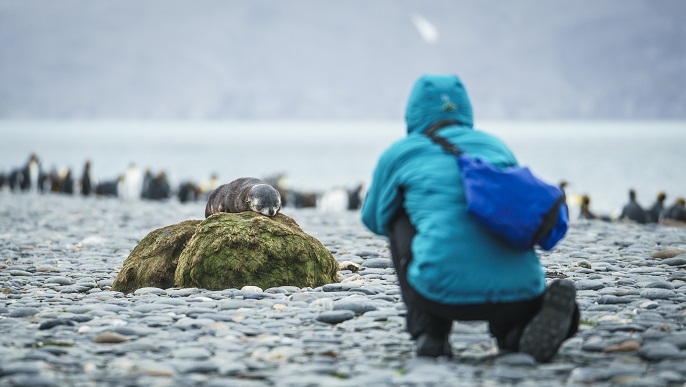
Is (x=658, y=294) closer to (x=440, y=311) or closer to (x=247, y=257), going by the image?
(x=440, y=311)

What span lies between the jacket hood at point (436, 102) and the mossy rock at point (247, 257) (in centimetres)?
232

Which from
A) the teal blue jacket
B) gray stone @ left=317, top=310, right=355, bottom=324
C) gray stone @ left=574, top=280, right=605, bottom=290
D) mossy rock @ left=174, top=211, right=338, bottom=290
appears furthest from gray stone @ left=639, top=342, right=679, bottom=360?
mossy rock @ left=174, top=211, right=338, bottom=290

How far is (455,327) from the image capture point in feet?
15.9

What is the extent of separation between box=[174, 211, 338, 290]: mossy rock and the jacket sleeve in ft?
7.10

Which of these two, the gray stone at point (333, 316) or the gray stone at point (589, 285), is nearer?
the gray stone at point (333, 316)

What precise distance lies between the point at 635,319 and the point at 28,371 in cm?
328

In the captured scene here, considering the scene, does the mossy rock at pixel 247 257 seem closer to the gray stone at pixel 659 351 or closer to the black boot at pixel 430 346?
the black boot at pixel 430 346

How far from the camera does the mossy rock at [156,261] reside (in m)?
6.52

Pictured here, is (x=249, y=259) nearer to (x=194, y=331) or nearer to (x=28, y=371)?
(x=194, y=331)

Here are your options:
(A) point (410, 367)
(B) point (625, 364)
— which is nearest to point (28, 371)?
(A) point (410, 367)

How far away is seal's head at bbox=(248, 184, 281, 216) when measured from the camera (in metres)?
6.95

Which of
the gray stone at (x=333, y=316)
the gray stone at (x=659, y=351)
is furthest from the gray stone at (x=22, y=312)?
the gray stone at (x=659, y=351)

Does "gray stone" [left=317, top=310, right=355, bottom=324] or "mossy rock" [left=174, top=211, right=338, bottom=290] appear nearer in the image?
"gray stone" [left=317, top=310, right=355, bottom=324]

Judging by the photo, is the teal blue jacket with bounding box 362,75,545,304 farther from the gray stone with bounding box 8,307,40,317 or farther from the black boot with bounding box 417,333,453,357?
the gray stone with bounding box 8,307,40,317
